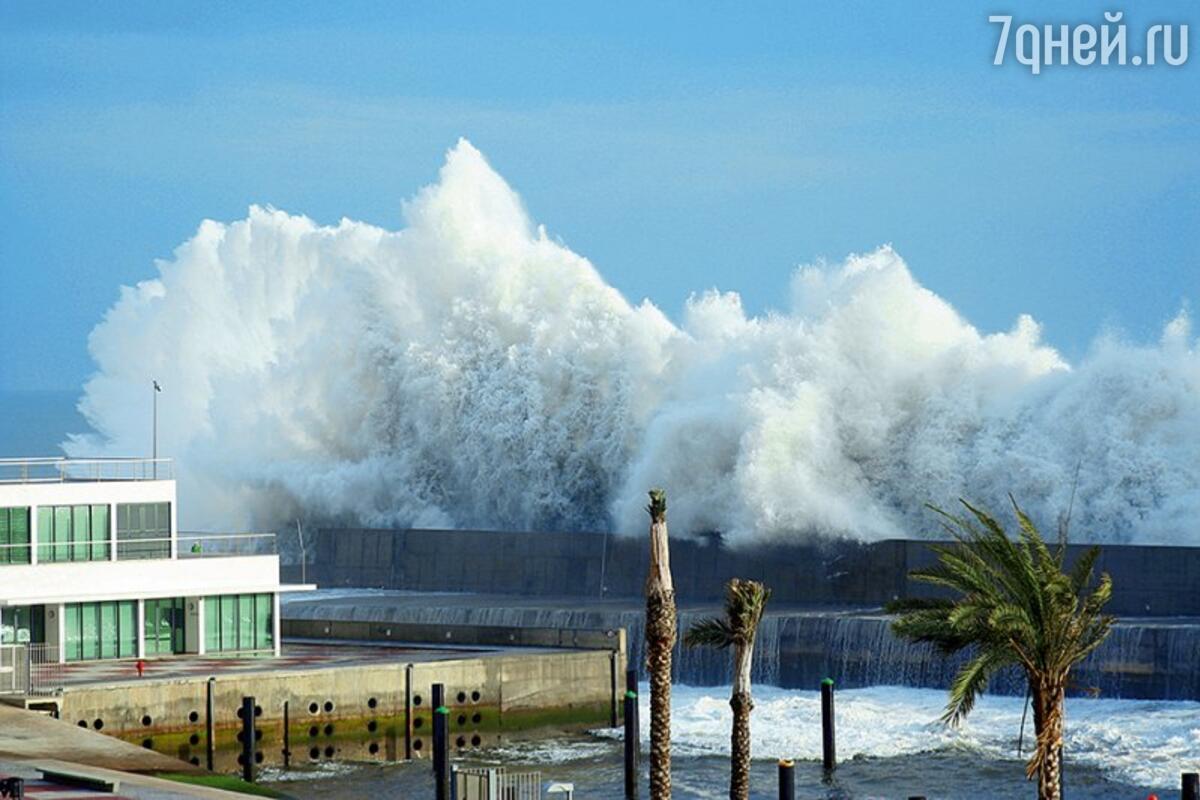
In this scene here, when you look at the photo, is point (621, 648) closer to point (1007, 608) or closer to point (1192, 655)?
point (1192, 655)

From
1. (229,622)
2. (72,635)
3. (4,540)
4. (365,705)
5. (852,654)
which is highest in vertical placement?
(4,540)

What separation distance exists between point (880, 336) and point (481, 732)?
69.3ft

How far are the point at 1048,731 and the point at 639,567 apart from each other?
2778 centimetres

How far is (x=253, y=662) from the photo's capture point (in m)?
37.9

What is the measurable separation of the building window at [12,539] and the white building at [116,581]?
0.5 inches

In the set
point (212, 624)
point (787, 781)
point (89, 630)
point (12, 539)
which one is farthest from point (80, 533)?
point (787, 781)

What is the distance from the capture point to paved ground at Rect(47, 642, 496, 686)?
1384 inches

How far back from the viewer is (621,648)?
39.5m

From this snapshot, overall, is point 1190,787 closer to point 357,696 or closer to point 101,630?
point 357,696

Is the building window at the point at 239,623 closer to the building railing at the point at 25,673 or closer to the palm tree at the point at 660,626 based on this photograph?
the building railing at the point at 25,673

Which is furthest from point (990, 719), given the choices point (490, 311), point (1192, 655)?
point (490, 311)

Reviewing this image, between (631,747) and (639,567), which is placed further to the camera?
(639,567)

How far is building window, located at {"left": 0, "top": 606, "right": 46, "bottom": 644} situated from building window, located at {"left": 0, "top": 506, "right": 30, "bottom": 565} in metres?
0.72

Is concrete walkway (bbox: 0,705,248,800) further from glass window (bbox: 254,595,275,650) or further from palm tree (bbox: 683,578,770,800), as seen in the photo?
glass window (bbox: 254,595,275,650)
